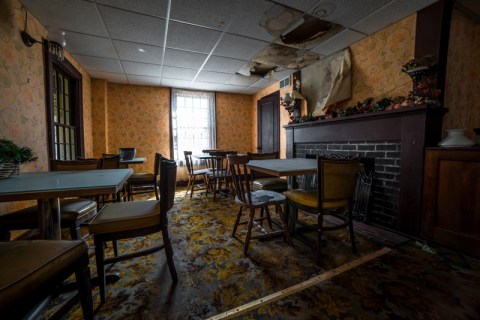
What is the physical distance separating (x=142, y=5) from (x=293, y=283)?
9.46ft

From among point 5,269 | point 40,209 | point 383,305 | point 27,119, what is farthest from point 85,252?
point 27,119

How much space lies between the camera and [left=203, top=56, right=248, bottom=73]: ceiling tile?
11.0 feet

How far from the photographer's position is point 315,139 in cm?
311

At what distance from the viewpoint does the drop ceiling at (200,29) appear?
2.04 meters

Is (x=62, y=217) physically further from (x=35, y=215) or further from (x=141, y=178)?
(x=141, y=178)

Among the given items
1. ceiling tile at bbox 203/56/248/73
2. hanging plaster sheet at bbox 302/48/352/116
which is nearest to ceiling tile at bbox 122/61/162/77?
ceiling tile at bbox 203/56/248/73

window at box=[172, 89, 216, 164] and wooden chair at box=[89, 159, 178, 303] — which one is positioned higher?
window at box=[172, 89, 216, 164]

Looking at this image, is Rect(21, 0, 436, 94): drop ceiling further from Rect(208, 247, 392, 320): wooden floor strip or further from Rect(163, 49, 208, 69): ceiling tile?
Rect(208, 247, 392, 320): wooden floor strip

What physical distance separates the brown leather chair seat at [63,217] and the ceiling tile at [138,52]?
90.7 inches

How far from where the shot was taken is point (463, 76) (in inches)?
82.9

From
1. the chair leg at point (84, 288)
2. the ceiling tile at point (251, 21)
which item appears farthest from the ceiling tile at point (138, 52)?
the chair leg at point (84, 288)

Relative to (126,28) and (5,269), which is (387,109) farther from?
(126,28)

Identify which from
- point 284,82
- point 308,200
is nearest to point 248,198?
point 308,200

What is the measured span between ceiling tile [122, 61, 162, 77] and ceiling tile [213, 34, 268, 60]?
1318 millimetres
